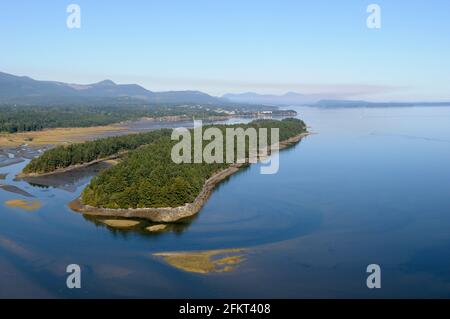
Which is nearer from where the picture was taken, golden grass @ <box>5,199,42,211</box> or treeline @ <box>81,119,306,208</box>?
treeline @ <box>81,119,306,208</box>

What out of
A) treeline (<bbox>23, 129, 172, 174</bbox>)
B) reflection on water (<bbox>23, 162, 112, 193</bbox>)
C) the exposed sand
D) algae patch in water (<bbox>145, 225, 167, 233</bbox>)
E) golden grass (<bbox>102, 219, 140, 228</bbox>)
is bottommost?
algae patch in water (<bbox>145, 225, 167, 233</bbox>)

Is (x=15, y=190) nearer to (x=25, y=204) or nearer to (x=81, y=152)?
(x=25, y=204)

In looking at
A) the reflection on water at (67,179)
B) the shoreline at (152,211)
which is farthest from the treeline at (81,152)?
the shoreline at (152,211)

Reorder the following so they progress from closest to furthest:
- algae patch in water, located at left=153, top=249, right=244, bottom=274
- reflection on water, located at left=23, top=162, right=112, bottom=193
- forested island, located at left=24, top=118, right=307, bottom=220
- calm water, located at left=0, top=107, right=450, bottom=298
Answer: calm water, located at left=0, top=107, right=450, bottom=298, algae patch in water, located at left=153, top=249, right=244, bottom=274, forested island, located at left=24, top=118, right=307, bottom=220, reflection on water, located at left=23, top=162, right=112, bottom=193

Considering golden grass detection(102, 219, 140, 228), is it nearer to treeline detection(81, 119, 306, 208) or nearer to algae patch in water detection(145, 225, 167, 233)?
algae patch in water detection(145, 225, 167, 233)

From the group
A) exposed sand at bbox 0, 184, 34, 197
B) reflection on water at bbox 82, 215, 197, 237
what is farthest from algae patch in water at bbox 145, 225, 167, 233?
exposed sand at bbox 0, 184, 34, 197

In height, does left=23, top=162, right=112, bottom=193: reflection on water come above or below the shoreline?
above

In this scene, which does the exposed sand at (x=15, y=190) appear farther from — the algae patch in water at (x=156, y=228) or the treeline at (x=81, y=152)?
the algae patch in water at (x=156, y=228)
